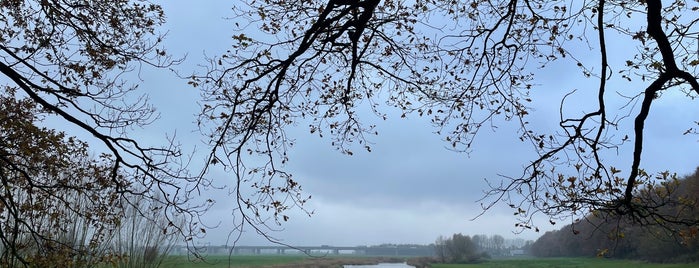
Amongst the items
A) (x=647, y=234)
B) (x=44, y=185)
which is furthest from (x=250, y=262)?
(x=44, y=185)

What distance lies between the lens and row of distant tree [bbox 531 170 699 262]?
5.98 metres

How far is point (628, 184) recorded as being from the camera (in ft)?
20.1

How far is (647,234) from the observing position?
1317 cm

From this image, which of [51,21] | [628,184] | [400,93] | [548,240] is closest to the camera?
[628,184]

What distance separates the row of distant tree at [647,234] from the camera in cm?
598

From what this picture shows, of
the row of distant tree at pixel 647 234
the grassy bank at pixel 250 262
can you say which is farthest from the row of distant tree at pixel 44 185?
the row of distant tree at pixel 647 234

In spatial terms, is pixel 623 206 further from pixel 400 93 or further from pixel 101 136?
pixel 101 136

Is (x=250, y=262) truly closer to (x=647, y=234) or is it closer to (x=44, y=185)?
(x=647, y=234)

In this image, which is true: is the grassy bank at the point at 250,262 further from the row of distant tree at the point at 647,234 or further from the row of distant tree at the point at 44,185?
the row of distant tree at the point at 647,234

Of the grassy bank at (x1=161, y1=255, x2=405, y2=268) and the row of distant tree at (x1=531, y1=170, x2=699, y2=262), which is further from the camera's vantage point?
the grassy bank at (x1=161, y1=255, x2=405, y2=268)

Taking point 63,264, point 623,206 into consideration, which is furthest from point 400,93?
point 63,264

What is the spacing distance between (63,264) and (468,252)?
73.8 meters

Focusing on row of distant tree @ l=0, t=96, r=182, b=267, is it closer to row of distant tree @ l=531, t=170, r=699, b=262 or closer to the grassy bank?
the grassy bank

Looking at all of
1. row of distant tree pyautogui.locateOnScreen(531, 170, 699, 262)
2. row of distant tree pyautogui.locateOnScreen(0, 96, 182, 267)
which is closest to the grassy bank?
row of distant tree pyautogui.locateOnScreen(0, 96, 182, 267)
